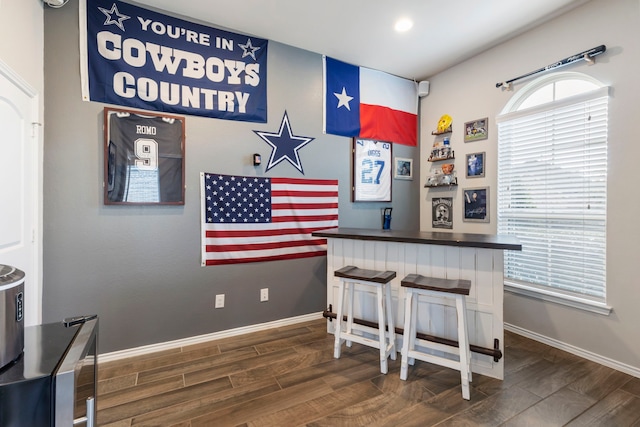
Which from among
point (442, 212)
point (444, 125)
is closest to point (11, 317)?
point (442, 212)

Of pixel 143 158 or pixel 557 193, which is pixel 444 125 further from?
pixel 143 158

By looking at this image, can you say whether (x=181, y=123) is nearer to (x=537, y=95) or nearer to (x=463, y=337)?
(x=463, y=337)

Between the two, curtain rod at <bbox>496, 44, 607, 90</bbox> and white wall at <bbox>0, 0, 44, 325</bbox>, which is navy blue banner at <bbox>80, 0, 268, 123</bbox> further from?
curtain rod at <bbox>496, 44, 607, 90</bbox>

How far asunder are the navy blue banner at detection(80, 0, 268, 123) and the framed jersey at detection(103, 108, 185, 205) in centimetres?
14

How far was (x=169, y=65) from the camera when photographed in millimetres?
2555

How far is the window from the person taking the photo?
7.87 ft

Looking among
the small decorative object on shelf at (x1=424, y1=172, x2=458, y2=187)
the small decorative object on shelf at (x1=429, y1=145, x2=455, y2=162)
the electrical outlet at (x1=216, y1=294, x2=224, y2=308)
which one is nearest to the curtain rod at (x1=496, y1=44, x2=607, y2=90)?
the small decorative object on shelf at (x1=429, y1=145, x2=455, y2=162)

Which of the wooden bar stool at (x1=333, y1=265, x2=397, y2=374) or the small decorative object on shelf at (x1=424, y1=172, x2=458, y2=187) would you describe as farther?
the small decorative object on shelf at (x1=424, y1=172, x2=458, y2=187)

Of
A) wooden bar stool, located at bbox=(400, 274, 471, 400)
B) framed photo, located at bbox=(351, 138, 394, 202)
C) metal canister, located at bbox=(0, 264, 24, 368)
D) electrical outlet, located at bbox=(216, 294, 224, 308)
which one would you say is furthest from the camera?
→ framed photo, located at bbox=(351, 138, 394, 202)

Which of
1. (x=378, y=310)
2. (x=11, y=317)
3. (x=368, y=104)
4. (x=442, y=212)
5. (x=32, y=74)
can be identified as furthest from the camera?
(x=442, y=212)

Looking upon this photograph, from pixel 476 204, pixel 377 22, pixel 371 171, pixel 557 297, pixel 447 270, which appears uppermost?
pixel 377 22

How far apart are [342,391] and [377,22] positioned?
10.00 ft

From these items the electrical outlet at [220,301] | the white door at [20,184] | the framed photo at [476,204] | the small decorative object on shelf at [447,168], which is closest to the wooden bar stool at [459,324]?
the framed photo at [476,204]

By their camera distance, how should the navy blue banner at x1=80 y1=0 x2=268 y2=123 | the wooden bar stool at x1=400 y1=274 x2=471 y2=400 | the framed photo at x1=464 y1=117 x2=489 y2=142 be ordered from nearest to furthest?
the wooden bar stool at x1=400 y1=274 x2=471 y2=400 < the navy blue banner at x1=80 y1=0 x2=268 y2=123 < the framed photo at x1=464 y1=117 x2=489 y2=142
